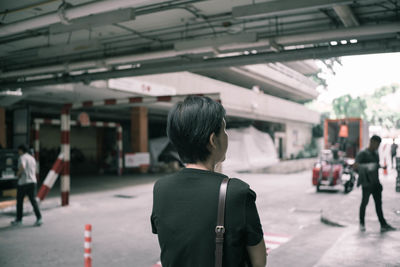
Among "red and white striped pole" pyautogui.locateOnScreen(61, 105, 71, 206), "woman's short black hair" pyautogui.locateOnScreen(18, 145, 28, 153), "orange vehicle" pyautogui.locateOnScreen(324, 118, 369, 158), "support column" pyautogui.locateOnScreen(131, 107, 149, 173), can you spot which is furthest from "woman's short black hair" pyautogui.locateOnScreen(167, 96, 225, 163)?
"support column" pyautogui.locateOnScreen(131, 107, 149, 173)

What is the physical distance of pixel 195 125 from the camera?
5.35 ft

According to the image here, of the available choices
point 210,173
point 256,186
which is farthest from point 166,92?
point 210,173

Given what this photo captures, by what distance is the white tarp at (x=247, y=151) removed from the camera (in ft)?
84.8

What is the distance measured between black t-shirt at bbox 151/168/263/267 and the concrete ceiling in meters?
4.44

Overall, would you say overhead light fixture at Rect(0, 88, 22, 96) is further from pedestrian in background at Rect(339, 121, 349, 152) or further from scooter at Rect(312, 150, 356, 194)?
pedestrian in background at Rect(339, 121, 349, 152)

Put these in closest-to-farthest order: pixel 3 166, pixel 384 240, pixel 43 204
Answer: pixel 384 240 < pixel 43 204 < pixel 3 166

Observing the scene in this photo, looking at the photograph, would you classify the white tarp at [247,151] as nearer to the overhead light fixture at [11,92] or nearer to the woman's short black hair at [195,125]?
the overhead light fixture at [11,92]

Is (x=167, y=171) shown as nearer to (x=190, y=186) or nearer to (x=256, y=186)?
(x=256, y=186)

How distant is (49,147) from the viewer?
91.1ft

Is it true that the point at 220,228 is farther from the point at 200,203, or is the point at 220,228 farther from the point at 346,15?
the point at 346,15

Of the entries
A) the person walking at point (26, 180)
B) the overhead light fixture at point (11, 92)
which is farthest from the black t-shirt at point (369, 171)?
the overhead light fixture at point (11, 92)

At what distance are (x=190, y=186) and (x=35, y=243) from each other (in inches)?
261

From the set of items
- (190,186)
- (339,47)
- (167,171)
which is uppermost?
(339,47)

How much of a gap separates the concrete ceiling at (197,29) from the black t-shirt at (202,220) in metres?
4.44
